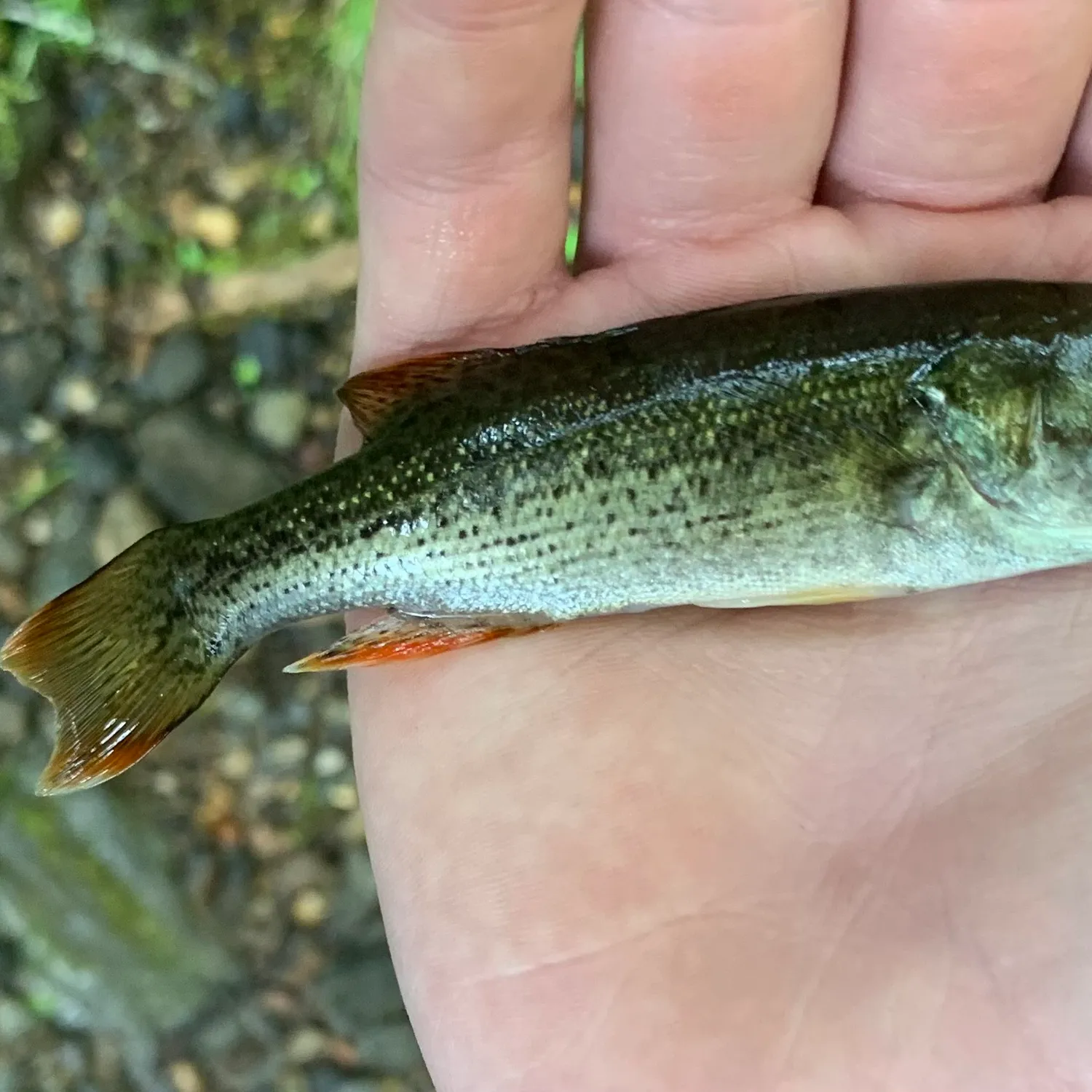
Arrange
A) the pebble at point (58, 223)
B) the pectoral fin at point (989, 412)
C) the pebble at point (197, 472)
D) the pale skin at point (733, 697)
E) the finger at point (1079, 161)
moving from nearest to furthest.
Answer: the pale skin at point (733, 697)
the pectoral fin at point (989, 412)
the finger at point (1079, 161)
the pebble at point (197, 472)
the pebble at point (58, 223)

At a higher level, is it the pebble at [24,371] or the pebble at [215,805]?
the pebble at [24,371]

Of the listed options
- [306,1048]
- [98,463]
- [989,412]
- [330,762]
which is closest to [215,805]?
[330,762]

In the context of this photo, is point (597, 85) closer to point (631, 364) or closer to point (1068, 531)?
point (631, 364)

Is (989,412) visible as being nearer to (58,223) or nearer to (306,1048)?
(306,1048)

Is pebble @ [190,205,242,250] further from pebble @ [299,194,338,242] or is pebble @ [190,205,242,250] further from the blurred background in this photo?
pebble @ [299,194,338,242]

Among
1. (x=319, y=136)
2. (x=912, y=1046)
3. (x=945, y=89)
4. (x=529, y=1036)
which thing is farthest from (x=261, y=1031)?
(x=945, y=89)

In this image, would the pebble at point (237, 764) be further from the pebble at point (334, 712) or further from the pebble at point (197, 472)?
the pebble at point (197, 472)

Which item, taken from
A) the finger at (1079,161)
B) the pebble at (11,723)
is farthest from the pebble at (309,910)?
the finger at (1079,161)
